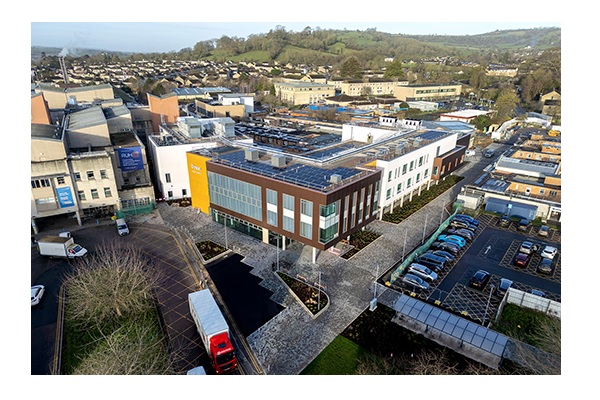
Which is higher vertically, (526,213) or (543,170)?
(543,170)

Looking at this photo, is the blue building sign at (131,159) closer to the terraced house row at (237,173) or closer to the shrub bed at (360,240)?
the terraced house row at (237,173)

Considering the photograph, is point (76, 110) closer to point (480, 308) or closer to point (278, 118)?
point (278, 118)

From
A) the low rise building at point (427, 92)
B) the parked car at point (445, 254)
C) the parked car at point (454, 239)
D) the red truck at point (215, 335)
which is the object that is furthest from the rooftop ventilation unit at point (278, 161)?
the low rise building at point (427, 92)

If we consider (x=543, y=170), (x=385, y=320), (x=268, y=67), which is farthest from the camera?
(x=268, y=67)

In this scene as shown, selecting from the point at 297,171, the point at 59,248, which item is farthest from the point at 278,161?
the point at 59,248

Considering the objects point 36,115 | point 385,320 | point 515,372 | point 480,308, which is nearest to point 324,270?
point 385,320

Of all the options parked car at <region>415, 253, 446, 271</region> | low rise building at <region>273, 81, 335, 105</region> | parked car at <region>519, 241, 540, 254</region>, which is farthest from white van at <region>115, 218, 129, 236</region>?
low rise building at <region>273, 81, 335, 105</region>

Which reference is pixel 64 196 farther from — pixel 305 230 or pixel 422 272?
pixel 422 272
